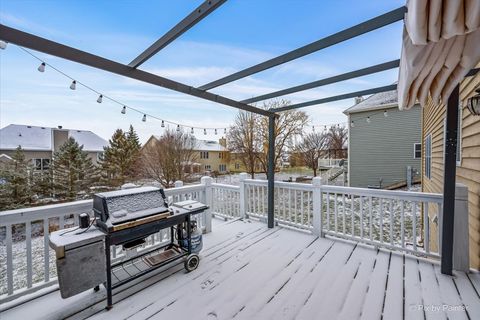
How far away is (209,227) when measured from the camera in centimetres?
392

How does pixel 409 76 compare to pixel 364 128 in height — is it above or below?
below

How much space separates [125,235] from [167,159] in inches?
470

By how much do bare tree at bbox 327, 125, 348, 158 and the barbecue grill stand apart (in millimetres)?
20856

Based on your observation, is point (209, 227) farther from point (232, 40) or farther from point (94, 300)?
point (232, 40)

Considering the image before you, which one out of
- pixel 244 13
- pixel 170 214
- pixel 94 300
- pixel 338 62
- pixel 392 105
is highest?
pixel 392 105

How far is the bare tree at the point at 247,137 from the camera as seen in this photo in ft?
44.7

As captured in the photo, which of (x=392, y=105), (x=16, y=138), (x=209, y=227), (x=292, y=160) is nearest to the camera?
(x=209, y=227)

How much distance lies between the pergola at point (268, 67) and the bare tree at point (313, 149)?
15737 millimetres

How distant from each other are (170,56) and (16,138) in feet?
61.4

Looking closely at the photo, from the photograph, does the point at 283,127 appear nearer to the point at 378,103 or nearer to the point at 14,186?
the point at 378,103

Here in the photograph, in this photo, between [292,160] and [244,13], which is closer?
[244,13]

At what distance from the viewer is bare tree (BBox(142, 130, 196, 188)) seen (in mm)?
13562

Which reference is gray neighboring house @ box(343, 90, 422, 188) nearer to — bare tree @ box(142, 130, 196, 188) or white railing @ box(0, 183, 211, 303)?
bare tree @ box(142, 130, 196, 188)

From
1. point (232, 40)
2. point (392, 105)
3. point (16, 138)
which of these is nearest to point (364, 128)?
point (392, 105)
